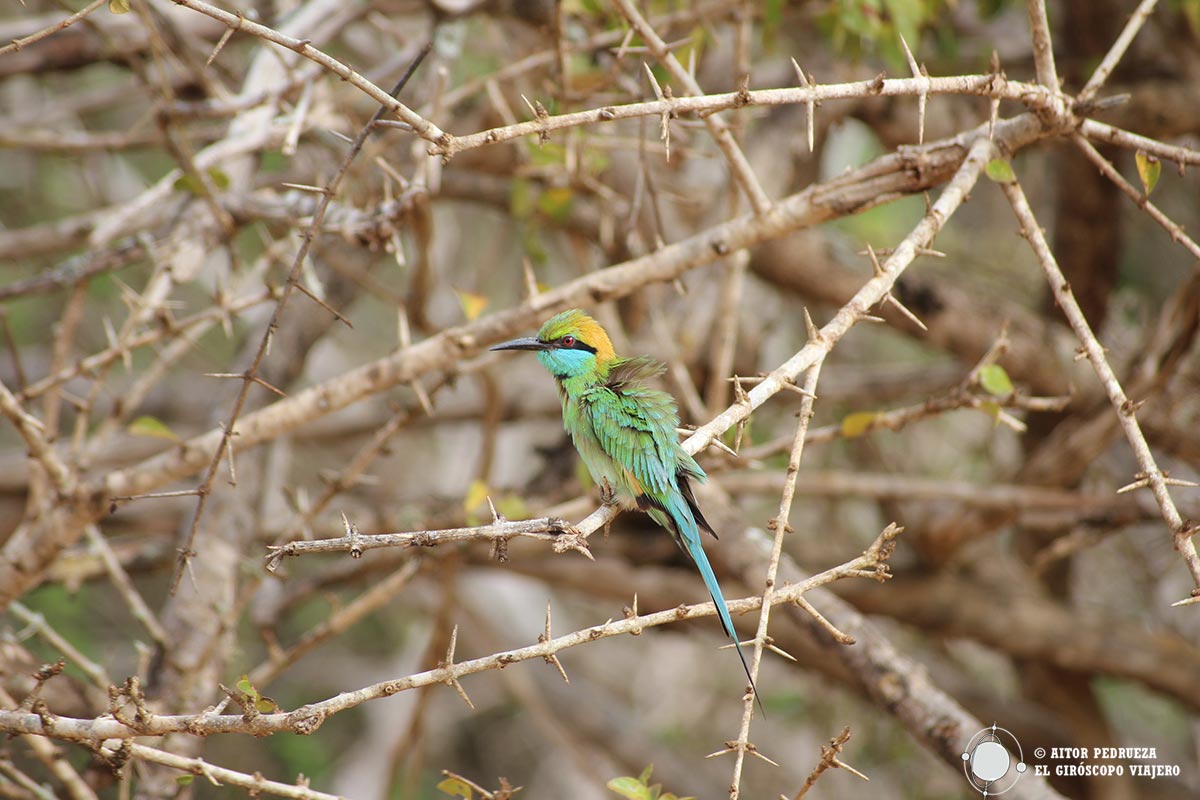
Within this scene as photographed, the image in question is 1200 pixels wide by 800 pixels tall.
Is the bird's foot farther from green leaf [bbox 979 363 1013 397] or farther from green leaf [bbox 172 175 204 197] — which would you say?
green leaf [bbox 172 175 204 197]

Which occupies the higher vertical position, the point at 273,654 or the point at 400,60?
the point at 400,60

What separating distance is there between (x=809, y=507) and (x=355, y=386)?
4033 mm

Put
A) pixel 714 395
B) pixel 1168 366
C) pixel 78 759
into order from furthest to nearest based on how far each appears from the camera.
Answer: pixel 78 759 < pixel 714 395 < pixel 1168 366

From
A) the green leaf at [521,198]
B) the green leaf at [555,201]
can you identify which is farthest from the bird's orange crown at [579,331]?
the green leaf at [521,198]

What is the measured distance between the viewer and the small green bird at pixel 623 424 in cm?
229

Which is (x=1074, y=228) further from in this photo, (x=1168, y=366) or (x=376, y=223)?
(x=376, y=223)

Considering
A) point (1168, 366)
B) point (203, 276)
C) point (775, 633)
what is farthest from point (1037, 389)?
point (203, 276)

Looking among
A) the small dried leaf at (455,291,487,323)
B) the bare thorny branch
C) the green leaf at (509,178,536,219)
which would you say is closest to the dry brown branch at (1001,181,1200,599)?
the bare thorny branch

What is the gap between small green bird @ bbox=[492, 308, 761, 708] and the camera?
229cm

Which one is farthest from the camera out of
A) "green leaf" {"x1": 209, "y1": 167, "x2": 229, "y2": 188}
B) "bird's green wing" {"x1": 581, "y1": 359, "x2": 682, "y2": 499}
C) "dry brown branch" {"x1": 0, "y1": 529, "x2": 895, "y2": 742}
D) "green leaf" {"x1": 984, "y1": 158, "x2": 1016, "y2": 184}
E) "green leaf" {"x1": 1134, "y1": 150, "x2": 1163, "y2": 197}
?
"green leaf" {"x1": 209, "y1": 167, "x2": 229, "y2": 188}

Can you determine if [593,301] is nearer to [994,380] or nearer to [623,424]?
[623,424]

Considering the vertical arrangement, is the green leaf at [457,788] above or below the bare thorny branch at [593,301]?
below

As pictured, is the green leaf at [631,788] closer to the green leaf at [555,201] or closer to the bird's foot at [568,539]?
the bird's foot at [568,539]

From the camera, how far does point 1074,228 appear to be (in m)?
4.34
